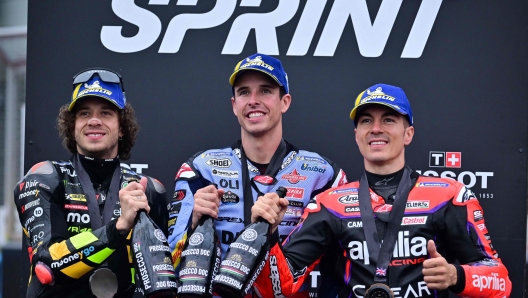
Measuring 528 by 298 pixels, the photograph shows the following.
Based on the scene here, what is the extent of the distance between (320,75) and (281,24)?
0.39 metres

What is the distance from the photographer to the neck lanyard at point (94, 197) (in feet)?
10.7

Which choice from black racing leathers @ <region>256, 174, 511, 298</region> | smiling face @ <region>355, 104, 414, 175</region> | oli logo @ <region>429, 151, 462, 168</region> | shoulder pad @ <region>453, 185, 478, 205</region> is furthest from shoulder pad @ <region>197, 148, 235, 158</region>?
oli logo @ <region>429, 151, 462, 168</region>

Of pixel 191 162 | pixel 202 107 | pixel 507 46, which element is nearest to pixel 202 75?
pixel 202 107

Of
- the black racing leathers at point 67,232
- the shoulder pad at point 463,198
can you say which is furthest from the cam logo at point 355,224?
the black racing leathers at point 67,232

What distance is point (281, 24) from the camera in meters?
4.18

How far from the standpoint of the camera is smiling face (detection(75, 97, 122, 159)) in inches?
132

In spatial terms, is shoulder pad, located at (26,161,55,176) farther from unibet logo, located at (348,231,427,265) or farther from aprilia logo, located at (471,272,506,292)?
aprilia logo, located at (471,272,506,292)

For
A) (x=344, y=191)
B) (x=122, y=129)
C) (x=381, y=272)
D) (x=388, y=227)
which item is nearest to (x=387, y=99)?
(x=344, y=191)

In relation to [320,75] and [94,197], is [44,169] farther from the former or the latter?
[320,75]

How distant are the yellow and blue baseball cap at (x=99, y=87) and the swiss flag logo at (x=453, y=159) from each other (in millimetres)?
1937

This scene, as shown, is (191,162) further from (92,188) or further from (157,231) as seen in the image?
(157,231)

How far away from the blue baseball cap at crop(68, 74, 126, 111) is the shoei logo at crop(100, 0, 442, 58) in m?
0.87

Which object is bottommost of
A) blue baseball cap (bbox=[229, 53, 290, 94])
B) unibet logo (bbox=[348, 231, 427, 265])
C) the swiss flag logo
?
unibet logo (bbox=[348, 231, 427, 265])

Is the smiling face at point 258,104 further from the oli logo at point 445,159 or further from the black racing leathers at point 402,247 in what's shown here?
the oli logo at point 445,159
